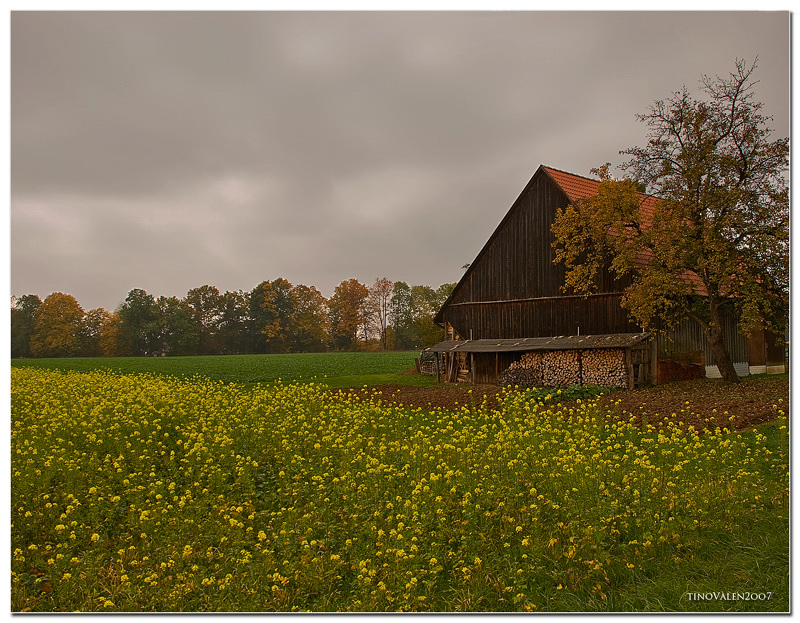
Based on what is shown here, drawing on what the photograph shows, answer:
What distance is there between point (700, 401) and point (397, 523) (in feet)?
22.3

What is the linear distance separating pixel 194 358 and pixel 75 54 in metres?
6.06

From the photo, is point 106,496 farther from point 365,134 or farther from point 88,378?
point 88,378

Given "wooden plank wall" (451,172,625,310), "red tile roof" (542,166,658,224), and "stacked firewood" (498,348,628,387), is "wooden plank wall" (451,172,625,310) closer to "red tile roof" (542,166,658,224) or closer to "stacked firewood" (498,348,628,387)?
"red tile roof" (542,166,658,224)

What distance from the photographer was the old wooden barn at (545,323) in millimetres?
14051

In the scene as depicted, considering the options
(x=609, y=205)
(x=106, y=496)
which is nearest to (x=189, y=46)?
(x=106, y=496)

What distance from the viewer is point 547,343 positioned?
52.6ft

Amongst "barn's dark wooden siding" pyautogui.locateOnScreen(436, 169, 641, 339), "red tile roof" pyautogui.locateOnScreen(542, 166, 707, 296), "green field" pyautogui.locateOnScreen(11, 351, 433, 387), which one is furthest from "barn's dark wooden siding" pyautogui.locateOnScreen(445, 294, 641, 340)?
"green field" pyautogui.locateOnScreen(11, 351, 433, 387)

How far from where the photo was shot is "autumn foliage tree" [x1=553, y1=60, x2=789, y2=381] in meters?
11.3

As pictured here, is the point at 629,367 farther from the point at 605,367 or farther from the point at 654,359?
the point at 605,367

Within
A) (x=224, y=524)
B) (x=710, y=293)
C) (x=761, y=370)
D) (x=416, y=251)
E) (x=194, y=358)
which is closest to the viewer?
(x=224, y=524)

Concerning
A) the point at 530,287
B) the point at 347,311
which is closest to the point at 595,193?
the point at 530,287

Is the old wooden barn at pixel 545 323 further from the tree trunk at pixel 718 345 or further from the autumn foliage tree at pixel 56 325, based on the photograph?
the autumn foliage tree at pixel 56 325

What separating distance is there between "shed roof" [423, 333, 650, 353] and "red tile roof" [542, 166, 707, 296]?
1.70 metres

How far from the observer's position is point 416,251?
7.93 m
